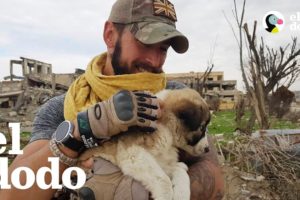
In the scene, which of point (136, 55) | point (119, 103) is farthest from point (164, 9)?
point (119, 103)

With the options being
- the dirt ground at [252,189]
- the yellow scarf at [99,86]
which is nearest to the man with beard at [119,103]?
the yellow scarf at [99,86]

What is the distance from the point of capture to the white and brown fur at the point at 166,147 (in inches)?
81.4

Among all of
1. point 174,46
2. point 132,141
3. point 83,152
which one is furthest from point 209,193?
point 174,46

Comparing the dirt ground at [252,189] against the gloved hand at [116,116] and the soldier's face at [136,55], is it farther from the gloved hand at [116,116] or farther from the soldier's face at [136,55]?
the gloved hand at [116,116]

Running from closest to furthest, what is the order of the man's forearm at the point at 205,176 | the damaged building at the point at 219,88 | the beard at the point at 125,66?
the man's forearm at the point at 205,176, the beard at the point at 125,66, the damaged building at the point at 219,88

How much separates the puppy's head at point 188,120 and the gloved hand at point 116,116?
0.76 feet

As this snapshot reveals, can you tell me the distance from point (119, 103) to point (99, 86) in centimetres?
40

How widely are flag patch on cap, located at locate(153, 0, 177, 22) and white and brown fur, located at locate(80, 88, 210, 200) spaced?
1.51 feet

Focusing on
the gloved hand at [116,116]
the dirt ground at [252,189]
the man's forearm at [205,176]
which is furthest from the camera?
the dirt ground at [252,189]

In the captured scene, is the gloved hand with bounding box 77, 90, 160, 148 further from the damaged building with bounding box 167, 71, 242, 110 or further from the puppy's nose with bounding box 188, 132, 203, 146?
the damaged building with bounding box 167, 71, 242, 110

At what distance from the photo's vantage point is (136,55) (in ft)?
7.61

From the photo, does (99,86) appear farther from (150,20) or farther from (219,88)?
(219,88)

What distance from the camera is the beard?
2.32 meters

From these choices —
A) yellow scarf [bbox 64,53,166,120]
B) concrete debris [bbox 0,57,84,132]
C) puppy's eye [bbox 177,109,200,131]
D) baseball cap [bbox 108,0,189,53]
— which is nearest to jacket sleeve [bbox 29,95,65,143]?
yellow scarf [bbox 64,53,166,120]
